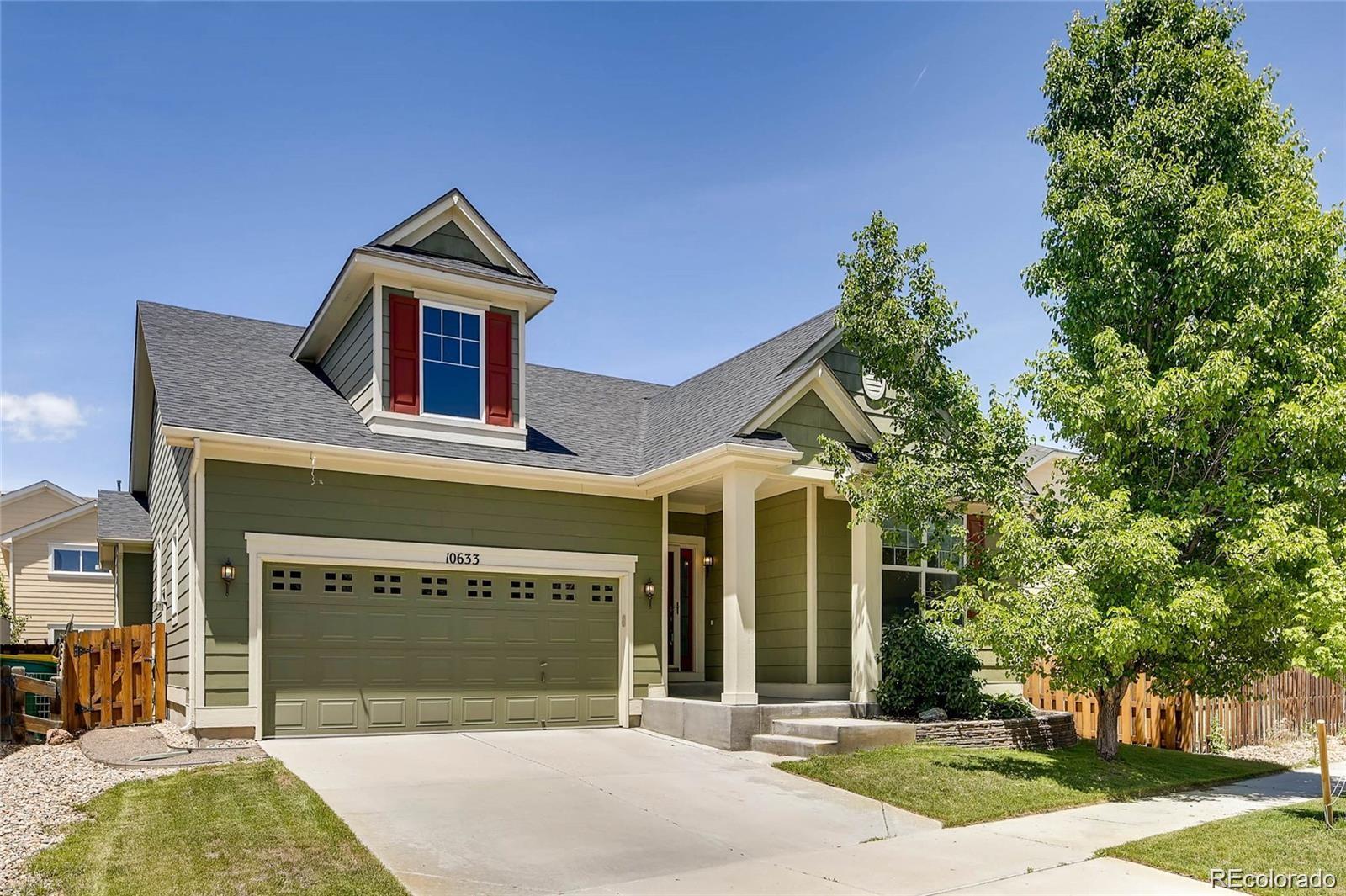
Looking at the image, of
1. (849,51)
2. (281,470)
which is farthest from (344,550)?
(849,51)

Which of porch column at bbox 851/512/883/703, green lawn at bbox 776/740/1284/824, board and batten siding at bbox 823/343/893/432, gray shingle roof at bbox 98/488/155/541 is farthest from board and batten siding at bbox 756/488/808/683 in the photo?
gray shingle roof at bbox 98/488/155/541

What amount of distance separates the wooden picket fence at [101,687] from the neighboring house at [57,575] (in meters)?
19.5

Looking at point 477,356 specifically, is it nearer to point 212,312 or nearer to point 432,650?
point 432,650

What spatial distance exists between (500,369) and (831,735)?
22.3 feet

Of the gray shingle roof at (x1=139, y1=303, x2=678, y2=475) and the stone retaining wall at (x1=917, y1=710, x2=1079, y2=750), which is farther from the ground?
the gray shingle roof at (x1=139, y1=303, x2=678, y2=475)

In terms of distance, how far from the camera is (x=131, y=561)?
66.0ft

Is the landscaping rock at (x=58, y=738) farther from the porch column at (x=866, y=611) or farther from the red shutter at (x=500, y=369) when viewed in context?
the porch column at (x=866, y=611)

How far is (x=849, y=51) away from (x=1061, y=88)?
333cm

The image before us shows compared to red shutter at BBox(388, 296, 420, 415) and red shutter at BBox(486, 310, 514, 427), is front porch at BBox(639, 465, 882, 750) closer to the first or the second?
Answer: red shutter at BBox(486, 310, 514, 427)

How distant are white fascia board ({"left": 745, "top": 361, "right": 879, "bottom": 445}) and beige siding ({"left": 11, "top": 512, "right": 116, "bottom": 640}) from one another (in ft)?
82.4

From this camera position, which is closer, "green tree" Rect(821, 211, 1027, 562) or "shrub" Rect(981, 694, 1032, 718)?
"green tree" Rect(821, 211, 1027, 562)

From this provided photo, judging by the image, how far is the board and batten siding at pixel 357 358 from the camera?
1354 centimetres

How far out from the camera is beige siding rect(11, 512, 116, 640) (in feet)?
99.4

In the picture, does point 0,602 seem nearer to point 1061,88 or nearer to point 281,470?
point 281,470
